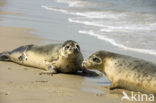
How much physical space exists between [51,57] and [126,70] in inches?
76.6

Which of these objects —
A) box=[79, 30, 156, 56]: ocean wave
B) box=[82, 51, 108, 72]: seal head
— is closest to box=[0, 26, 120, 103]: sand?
box=[82, 51, 108, 72]: seal head

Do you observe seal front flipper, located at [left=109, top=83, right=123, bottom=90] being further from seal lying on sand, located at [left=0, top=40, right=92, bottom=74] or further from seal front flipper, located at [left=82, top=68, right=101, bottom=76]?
seal lying on sand, located at [left=0, top=40, right=92, bottom=74]

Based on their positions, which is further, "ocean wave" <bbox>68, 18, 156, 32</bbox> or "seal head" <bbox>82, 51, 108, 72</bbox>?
"ocean wave" <bbox>68, 18, 156, 32</bbox>

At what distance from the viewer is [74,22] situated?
14148 mm

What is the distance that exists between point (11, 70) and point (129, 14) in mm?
10424

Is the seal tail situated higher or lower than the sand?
higher

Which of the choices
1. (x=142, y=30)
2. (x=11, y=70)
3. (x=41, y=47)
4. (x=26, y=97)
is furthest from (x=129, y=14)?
(x=26, y=97)

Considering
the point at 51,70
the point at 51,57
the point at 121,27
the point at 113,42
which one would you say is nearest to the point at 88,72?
the point at 51,70

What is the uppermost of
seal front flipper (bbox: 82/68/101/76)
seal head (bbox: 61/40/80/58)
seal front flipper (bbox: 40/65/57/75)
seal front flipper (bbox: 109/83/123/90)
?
seal head (bbox: 61/40/80/58)

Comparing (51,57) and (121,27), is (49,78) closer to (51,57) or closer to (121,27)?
(51,57)

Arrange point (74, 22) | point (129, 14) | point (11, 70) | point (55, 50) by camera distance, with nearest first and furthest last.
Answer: point (11, 70), point (55, 50), point (74, 22), point (129, 14)

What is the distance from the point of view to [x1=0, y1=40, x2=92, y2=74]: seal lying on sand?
23.7 feet

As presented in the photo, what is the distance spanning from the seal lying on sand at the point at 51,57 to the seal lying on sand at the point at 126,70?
1.46 feet

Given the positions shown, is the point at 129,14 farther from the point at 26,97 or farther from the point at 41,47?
the point at 26,97
